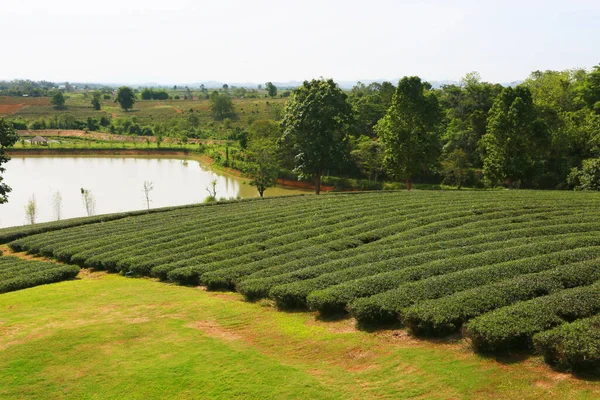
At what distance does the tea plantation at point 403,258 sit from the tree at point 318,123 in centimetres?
941

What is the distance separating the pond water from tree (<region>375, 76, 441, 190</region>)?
19.4m

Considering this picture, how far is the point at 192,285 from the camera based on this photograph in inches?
746

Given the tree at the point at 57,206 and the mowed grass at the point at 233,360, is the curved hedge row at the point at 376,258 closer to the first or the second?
the mowed grass at the point at 233,360

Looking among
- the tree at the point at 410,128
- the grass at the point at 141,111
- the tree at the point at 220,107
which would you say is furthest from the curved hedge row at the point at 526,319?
the tree at the point at 220,107

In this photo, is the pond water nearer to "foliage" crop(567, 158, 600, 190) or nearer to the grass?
"foliage" crop(567, 158, 600, 190)

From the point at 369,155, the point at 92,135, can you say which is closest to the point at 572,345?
the point at 369,155

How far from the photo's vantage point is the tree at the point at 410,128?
126ft

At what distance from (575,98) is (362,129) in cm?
2603

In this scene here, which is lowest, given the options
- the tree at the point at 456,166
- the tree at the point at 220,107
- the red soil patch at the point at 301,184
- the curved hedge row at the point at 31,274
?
the curved hedge row at the point at 31,274

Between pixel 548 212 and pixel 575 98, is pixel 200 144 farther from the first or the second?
pixel 548 212

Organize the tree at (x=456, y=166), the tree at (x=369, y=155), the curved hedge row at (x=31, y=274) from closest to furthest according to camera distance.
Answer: the curved hedge row at (x=31, y=274)
the tree at (x=456, y=166)
the tree at (x=369, y=155)

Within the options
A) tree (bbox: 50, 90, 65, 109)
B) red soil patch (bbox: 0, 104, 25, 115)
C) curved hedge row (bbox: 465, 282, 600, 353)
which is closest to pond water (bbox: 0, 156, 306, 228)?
curved hedge row (bbox: 465, 282, 600, 353)

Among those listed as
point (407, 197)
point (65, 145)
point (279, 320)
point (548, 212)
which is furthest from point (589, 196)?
point (65, 145)

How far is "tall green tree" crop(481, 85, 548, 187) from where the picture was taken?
36.3 meters
